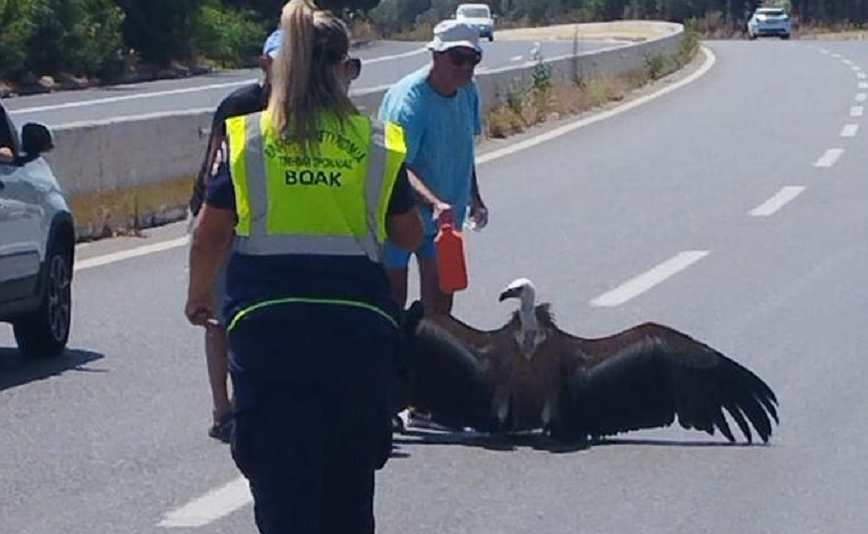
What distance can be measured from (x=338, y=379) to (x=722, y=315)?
814cm

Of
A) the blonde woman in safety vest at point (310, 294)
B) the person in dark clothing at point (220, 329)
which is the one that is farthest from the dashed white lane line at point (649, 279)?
the blonde woman in safety vest at point (310, 294)

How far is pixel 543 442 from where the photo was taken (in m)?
9.10

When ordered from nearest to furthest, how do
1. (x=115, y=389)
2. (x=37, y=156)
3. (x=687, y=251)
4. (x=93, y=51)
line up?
(x=115, y=389), (x=37, y=156), (x=687, y=251), (x=93, y=51)

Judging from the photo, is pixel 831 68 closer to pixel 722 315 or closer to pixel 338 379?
pixel 722 315

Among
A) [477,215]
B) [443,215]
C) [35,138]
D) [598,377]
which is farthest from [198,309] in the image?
[35,138]

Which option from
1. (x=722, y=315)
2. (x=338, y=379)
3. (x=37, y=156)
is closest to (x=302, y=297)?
(x=338, y=379)

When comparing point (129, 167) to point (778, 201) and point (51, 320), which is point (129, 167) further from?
point (51, 320)

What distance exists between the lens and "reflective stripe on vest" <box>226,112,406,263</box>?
4836 millimetres

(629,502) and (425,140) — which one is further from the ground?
(425,140)

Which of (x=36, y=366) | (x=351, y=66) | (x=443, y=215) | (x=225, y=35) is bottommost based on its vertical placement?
(x=225, y=35)

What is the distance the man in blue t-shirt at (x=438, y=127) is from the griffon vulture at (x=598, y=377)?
36cm

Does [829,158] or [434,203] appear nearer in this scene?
[434,203]

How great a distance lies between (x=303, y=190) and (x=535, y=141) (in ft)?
71.2

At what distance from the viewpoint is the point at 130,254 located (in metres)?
15.5
